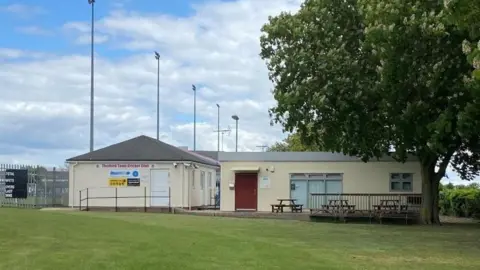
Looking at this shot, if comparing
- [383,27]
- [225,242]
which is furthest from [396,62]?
[225,242]

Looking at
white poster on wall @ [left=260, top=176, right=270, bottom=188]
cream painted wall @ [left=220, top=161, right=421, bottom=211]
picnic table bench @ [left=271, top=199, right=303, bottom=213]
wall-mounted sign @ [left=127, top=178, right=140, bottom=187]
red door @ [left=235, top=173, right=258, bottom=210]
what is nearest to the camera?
picnic table bench @ [left=271, top=199, right=303, bottom=213]

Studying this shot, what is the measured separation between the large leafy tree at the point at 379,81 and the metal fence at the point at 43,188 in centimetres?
1682

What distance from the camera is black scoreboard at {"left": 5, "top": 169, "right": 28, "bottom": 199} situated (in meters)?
34.6

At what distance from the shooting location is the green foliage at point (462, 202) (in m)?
32.3

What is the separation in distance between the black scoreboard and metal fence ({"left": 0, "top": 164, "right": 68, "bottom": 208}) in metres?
0.39

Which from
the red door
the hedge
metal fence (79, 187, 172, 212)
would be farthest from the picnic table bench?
the hedge

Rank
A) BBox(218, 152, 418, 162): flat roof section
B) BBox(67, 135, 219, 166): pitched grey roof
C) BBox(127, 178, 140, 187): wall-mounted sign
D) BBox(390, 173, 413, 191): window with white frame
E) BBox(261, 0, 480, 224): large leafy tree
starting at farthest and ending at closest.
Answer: BBox(67, 135, 219, 166): pitched grey roof
BBox(127, 178, 140, 187): wall-mounted sign
BBox(218, 152, 418, 162): flat roof section
BBox(390, 173, 413, 191): window with white frame
BBox(261, 0, 480, 224): large leafy tree

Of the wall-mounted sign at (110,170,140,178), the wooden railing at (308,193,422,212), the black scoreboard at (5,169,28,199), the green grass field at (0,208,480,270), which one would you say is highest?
the wall-mounted sign at (110,170,140,178)

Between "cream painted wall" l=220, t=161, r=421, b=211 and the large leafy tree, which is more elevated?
the large leafy tree

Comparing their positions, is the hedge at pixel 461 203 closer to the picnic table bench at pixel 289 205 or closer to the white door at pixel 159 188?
the picnic table bench at pixel 289 205

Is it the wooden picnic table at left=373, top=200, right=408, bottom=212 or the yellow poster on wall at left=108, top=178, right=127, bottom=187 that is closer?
the wooden picnic table at left=373, top=200, right=408, bottom=212

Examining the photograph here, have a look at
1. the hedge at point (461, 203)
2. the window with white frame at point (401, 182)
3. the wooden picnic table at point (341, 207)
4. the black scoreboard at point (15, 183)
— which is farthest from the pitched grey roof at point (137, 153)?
the hedge at point (461, 203)

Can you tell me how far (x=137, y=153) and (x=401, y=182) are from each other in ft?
45.6

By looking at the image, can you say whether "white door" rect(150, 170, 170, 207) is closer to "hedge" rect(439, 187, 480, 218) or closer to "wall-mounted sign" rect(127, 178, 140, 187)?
"wall-mounted sign" rect(127, 178, 140, 187)
